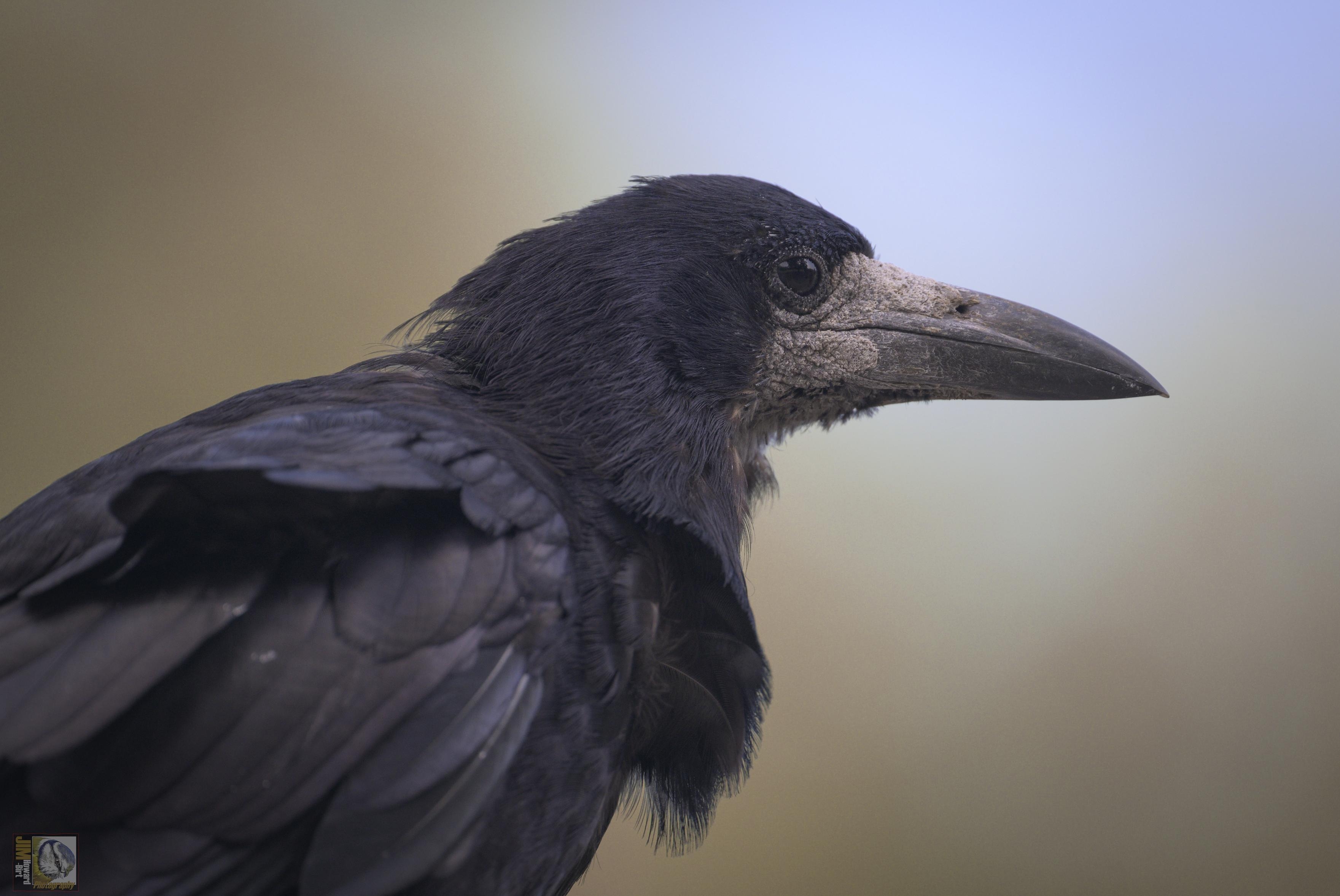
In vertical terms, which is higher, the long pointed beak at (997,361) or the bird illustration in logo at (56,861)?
the long pointed beak at (997,361)

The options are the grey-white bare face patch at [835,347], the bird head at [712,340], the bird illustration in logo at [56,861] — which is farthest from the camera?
the grey-white bare face patch at [835,347]

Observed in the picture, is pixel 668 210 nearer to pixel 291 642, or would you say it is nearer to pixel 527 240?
pixel 527 240

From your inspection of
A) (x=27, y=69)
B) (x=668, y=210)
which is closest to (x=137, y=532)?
(x=668, y=210)

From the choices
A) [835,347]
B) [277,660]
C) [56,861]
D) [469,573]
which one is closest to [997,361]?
[835,347]

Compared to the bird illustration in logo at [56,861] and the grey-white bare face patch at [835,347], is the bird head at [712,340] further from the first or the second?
the bird illustration in logo at [56,861]

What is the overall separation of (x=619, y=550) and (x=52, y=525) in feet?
2.34

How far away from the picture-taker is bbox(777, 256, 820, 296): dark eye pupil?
1.69m

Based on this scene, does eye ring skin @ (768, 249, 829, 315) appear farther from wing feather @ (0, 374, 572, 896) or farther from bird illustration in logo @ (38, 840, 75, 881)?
bird illustration in logo @ (38, 840, 75, 881)

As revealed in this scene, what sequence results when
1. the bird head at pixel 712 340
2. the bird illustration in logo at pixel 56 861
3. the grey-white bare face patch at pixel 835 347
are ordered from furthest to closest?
the grey-white bare face patch at pixel 835 347 < the bird head at pixel 712 340 < the bird illustration in logo at pixel 56 861

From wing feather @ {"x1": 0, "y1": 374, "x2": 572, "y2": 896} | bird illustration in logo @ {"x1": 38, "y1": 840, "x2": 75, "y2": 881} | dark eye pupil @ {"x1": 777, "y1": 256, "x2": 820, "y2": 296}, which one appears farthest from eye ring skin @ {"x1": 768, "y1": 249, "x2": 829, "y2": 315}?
bird illustration in logo @ {"x1": 38, "y1": 840, "x2": 75, "y2": 881}

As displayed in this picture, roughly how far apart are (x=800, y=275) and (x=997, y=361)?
40cm

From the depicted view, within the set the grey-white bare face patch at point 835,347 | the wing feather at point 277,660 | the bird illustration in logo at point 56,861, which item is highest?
the grey-white bare face patch at point 835,347

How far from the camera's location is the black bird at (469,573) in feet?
3.25

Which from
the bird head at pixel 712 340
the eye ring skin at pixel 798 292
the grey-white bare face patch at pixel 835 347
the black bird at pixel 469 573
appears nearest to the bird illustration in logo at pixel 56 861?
the black bird at pixel 469 573
